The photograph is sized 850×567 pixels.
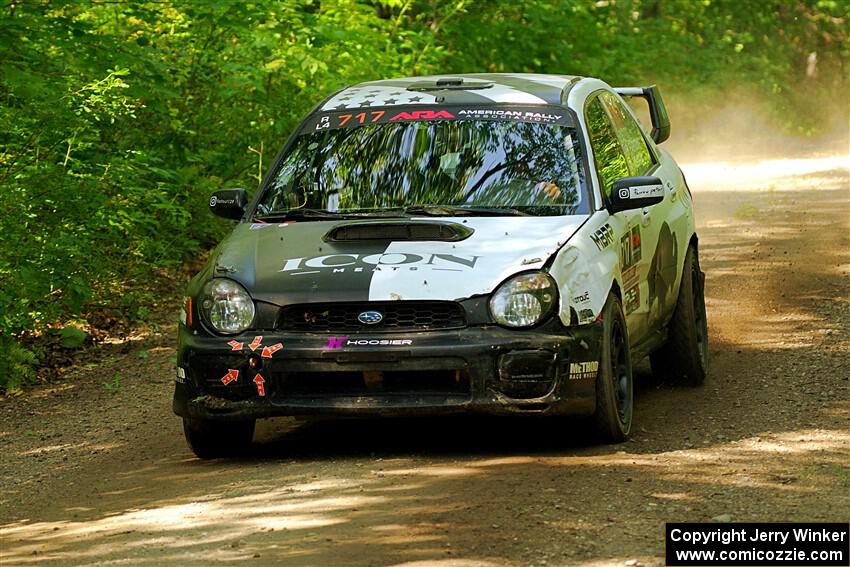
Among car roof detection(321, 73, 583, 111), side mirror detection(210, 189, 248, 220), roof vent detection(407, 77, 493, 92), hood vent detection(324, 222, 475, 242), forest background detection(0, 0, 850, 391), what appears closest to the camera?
hood vent detection(324, 222, 475, 242)

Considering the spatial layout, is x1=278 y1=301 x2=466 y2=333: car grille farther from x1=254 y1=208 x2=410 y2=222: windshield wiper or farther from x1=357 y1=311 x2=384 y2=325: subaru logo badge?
x1=254 y1=208 x2=410 y2=222: windshield wiper

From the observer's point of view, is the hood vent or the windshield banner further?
the windshield banner

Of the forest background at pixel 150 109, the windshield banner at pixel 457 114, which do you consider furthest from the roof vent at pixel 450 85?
the forest background at pixel 150 109

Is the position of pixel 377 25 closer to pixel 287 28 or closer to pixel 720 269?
pixel 287 28

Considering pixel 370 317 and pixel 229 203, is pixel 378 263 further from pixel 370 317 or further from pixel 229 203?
pixel 229 203

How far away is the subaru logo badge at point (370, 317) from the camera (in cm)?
707

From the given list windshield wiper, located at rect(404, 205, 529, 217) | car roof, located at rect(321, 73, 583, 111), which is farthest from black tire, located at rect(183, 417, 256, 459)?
car roof, located at rect(321, 73, 583, 111)

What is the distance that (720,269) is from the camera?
14.7 m

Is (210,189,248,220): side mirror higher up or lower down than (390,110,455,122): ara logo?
lower down

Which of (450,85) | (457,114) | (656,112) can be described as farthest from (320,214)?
(656,112)

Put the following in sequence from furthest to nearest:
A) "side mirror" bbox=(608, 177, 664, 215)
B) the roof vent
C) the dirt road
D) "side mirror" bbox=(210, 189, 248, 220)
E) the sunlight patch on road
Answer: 1. the sunlight patch on road
2. the roof vent
3. "side mirror" bbox=(210, 189, 248, 220)
4. "side mirror" bbox=(608, 177, 664, 215)
5. the dirt road

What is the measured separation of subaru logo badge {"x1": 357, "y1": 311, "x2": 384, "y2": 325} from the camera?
707 cm

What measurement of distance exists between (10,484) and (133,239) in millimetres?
5156

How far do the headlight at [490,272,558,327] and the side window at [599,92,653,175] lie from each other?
6.58 ft
